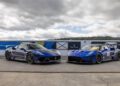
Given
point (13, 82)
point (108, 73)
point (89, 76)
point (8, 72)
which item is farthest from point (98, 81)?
point (8, 72)

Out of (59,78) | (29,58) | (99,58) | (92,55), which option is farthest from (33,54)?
(59,78)

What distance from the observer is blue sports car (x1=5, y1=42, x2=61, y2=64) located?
1319cm

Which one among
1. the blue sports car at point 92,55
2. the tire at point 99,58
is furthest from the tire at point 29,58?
the tire at point 99,58

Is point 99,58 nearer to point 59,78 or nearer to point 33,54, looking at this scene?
point 33,54

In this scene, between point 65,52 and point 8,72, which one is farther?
point 65,52

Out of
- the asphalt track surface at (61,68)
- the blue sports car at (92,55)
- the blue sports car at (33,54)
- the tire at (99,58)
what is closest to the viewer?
the asphalt track surface at (61,68)

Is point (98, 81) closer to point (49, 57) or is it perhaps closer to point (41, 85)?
point (41, 85)

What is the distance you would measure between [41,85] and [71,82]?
3.57 feet

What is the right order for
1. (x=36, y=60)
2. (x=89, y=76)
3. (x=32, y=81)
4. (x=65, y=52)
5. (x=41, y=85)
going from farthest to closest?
(x=65, y=52) < (x=36, y=60) < (x=89, y=76) < (x=32, y=81) < (x=41, y=85)

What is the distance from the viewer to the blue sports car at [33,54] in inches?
519

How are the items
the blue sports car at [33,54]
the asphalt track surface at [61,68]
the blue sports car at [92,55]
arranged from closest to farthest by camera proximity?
the asphalt track surface at [61,68], the blue sports car at [33,54], the blue sports car at [92,55]

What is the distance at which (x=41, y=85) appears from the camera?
7777 millimetres

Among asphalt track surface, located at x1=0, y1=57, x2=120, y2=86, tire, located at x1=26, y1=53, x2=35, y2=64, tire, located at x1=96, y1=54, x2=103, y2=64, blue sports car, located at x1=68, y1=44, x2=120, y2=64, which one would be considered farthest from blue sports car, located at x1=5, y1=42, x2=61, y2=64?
asphalt track surface, located at x1=0, y1=57, x2=120, y2=86

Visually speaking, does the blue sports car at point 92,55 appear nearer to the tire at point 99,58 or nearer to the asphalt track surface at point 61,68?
the tire at point 99,58
